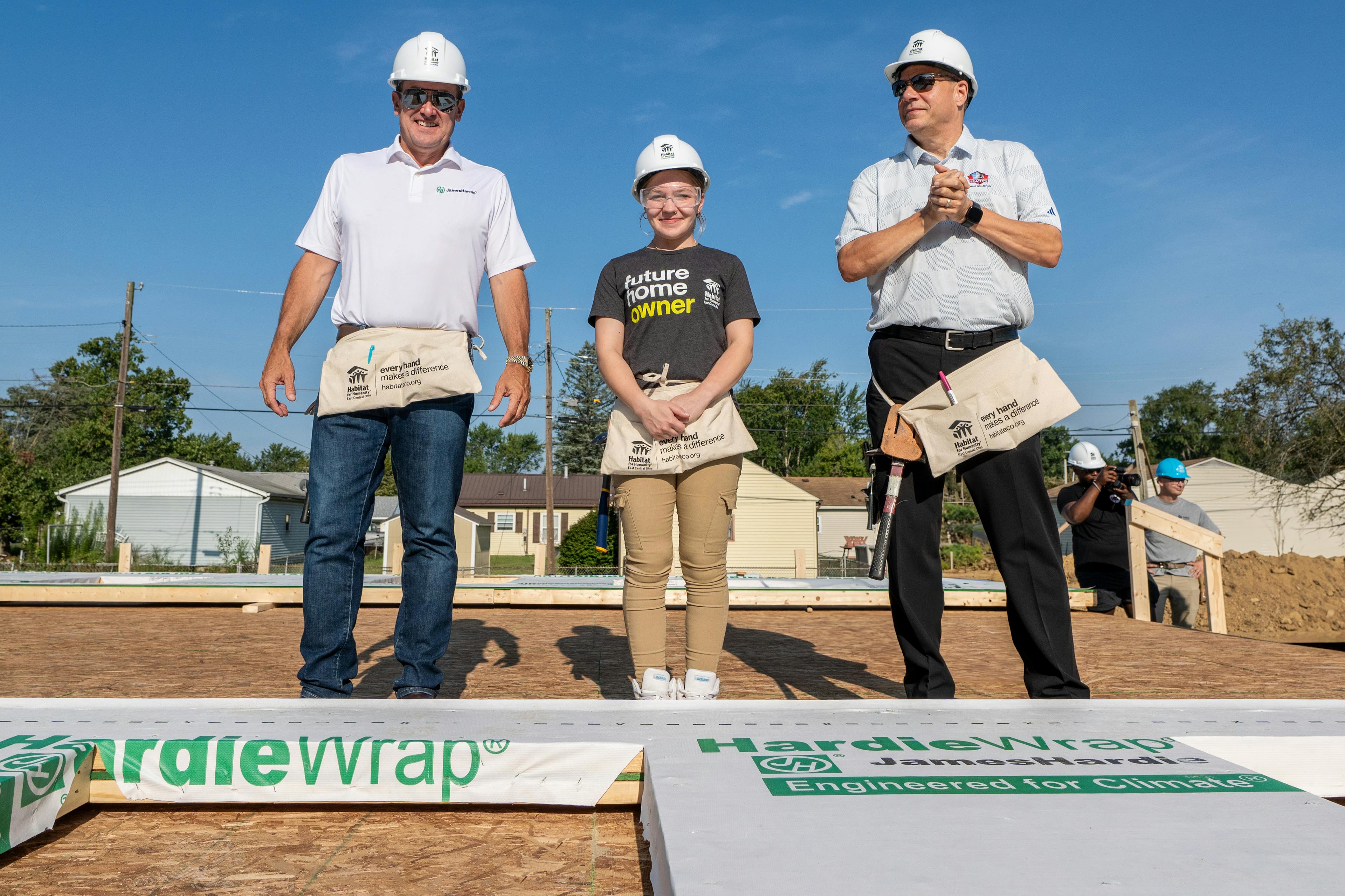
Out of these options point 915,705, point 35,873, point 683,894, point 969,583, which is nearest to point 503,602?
point 969,583

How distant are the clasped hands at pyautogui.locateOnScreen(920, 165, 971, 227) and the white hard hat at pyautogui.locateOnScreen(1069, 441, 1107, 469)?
571 centimetres

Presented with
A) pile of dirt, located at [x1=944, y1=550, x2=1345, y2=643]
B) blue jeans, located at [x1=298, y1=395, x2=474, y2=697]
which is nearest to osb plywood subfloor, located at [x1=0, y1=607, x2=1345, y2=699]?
blue jeans, located at [x1=298, y1=395, x2=474, y2=697]

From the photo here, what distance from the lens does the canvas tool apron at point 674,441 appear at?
2.62 m

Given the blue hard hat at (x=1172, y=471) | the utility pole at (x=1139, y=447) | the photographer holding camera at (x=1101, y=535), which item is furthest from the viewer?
the utility pole at (x=1139, y=447)

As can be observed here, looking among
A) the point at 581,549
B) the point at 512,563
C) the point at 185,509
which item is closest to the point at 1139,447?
the point at 581,549

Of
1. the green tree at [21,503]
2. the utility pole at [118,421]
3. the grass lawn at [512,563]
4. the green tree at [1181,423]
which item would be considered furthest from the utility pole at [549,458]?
the green tree at [1181,423]

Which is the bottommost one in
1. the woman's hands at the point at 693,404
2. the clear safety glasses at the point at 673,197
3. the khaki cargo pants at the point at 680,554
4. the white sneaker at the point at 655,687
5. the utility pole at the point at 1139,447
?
the white sneaker at the point at 655,687

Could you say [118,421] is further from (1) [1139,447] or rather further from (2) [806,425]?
(2) [806,425]

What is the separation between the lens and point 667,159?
278 cm

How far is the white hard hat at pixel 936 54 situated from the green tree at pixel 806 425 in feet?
210

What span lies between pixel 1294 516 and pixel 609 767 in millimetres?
46279

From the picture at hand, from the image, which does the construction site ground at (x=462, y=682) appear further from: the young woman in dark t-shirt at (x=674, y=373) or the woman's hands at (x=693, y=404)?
the woman's hands at (x=693, y=404)

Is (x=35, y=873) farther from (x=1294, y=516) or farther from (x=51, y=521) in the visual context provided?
(x=1294, y=516)

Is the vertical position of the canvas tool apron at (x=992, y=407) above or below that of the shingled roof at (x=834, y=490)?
below
